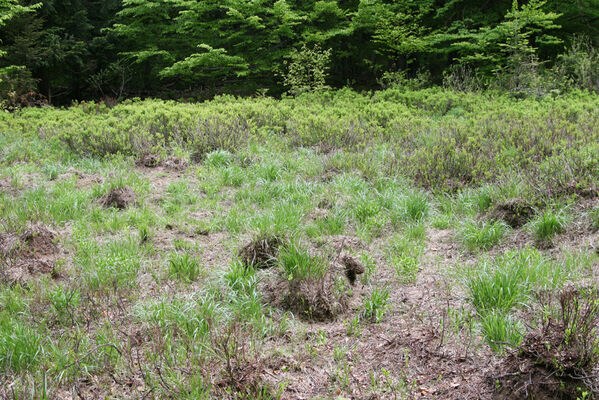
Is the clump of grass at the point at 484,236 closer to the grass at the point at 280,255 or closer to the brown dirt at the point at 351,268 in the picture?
the grass at the point at 280,255

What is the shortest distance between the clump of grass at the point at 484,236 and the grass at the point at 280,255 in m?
0.02

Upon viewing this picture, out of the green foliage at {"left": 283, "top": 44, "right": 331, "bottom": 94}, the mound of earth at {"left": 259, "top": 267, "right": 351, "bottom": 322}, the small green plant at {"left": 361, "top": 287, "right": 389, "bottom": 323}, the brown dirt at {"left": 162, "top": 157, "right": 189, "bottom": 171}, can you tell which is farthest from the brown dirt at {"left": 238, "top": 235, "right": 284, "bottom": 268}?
the green foliage at {"left": 283, "top": 44, "right": 331, "bottom": 94}

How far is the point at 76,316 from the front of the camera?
342cm

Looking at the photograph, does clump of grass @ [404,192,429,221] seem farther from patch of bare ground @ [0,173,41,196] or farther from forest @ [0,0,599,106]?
forest @ [0,0,599,106]

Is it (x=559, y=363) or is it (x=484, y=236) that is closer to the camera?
(x=559, y=363)

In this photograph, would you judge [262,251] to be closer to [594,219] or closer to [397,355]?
[397,355]

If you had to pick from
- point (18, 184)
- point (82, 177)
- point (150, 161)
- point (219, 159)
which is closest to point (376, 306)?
point (219, 159)

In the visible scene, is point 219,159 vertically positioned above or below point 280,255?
below

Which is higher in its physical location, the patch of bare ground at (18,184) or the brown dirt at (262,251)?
the brown dirt at (262,251)

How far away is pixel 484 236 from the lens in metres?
4.51

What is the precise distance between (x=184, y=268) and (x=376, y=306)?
1704 millimetres

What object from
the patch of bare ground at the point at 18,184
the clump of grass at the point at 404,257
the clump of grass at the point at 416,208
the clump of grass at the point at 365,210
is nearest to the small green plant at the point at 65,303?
the clump of grass at the point at 404,257

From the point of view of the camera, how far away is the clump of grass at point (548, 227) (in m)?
4.36

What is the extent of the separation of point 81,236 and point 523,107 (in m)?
8.76
